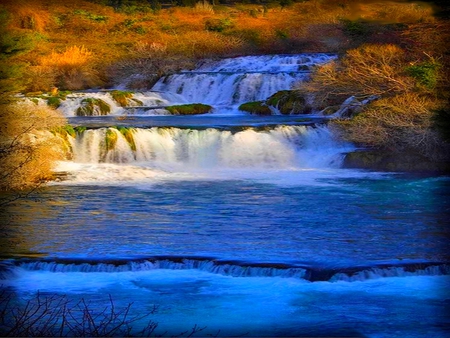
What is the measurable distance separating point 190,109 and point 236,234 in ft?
34.8

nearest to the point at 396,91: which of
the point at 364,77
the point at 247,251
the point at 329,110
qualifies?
the point at 364,77

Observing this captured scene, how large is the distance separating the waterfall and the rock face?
33 cm

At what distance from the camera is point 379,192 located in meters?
11.0

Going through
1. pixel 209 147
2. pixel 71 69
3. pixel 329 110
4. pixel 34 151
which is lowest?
pixel 209 147

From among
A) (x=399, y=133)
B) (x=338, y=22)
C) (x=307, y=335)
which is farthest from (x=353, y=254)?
(x=338, y=22)

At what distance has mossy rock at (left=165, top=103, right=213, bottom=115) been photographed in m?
18.5

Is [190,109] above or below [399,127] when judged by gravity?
above

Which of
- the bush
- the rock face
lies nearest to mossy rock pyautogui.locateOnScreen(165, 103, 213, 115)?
the rock face

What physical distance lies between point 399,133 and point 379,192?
2.50 m

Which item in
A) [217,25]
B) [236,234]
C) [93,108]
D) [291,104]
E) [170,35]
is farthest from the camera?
[217,25]

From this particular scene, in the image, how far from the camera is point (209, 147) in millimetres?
14266

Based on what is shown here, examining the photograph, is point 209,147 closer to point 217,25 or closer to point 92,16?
point 92,16

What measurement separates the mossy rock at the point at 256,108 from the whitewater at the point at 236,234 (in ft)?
9.57

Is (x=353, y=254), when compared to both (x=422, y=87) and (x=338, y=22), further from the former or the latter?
(x=338, y=22)
